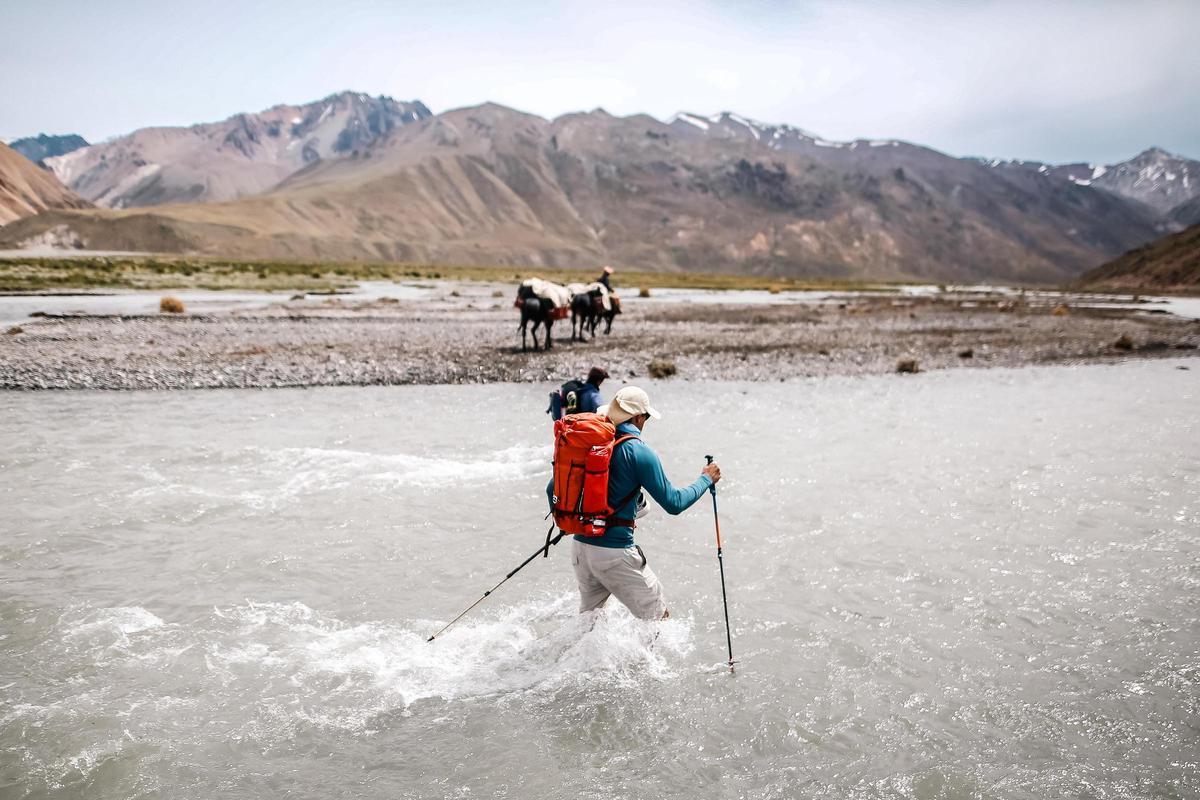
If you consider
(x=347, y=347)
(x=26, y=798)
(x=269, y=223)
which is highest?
(x=269, y=223)

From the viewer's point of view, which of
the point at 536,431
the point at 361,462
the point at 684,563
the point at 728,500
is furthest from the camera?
the point at 536,431

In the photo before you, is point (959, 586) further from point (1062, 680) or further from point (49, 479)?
point (49, 479)

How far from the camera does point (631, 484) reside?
5457 millimetres

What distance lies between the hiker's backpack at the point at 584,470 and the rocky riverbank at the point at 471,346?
13.7 m

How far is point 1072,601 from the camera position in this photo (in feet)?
23.4

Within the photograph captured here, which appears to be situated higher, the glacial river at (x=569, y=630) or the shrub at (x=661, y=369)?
the shrub at (x=661, y=369)

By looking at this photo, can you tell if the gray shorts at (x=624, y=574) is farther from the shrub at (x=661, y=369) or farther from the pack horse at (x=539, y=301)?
the pack horse at (x=539, y=301)

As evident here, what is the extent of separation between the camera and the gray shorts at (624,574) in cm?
570

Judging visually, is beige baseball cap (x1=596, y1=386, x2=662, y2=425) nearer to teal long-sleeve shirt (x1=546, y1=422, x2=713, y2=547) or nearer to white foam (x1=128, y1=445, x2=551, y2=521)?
teal long-sleeve shirt (x1=546, y1=422, x2=713, y2=547)

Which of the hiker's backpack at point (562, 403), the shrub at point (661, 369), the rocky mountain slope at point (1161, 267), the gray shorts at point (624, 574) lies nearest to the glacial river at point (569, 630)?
the gray shorts at point (624, 574)

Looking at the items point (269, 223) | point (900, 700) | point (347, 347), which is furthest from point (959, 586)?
point (269, 223)

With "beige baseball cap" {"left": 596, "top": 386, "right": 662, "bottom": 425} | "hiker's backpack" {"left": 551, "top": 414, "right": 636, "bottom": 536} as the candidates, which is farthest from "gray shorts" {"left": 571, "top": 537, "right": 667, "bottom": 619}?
"beige baseball cap" {"left": 596, "top": 386, "right": 662, "bottom": 425}

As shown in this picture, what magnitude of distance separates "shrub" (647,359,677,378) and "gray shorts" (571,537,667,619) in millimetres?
14150

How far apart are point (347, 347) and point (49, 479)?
1218cm
